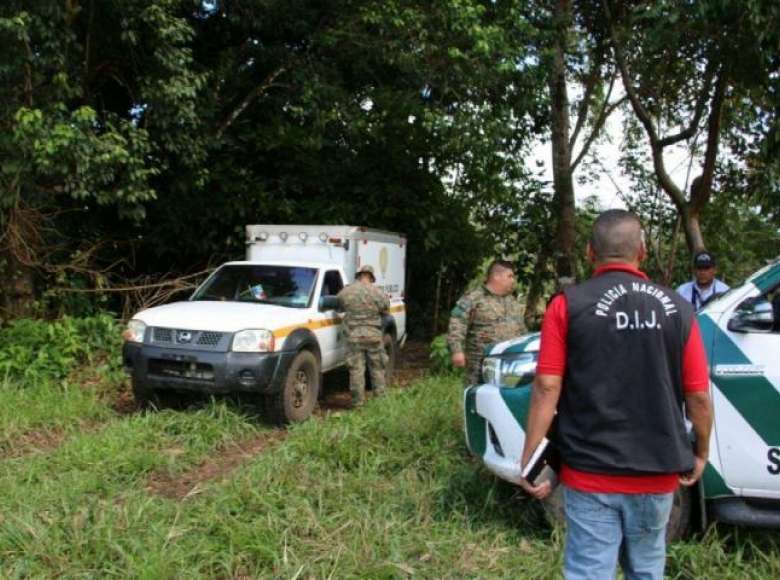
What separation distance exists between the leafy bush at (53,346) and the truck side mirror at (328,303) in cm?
258

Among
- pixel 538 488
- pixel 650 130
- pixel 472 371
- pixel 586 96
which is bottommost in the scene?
pixel 472 371

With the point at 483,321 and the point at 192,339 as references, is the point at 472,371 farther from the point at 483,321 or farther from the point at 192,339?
the point at 192,339

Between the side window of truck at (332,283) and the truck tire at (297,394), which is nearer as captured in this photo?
the truck tire at (297,394)

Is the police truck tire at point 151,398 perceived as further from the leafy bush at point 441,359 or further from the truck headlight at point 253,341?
the leafy bush at point 441,359

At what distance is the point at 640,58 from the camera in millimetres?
12133

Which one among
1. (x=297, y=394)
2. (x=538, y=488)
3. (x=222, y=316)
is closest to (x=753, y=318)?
(x=538, y=488)

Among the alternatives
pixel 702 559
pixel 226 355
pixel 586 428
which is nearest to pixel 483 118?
pixel 226 355

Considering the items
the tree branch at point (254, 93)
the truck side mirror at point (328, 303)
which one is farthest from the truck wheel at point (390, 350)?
the tree branch at point (254, 93)

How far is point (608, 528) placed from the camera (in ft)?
7.63

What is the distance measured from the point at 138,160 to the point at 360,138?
205 inches

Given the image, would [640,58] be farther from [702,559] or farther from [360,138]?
[702,559]

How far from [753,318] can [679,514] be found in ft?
3.63

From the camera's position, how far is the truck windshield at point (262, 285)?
776 cm

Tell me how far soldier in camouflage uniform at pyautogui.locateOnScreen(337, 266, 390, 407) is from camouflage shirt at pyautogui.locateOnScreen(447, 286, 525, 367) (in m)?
1.74
